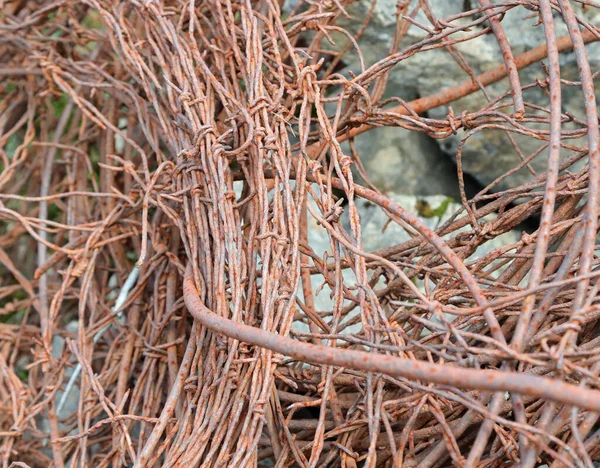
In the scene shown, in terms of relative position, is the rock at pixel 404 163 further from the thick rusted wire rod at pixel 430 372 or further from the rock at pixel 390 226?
the thick rusted wire rod at pixel 430 372

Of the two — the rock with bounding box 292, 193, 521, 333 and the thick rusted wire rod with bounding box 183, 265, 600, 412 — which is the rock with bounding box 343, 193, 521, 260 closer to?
the rock with bounding box 292, 193, 521, 333

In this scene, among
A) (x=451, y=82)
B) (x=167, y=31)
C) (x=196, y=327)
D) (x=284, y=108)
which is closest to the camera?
(x=196, y=327)

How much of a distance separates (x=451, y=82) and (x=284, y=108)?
96cm

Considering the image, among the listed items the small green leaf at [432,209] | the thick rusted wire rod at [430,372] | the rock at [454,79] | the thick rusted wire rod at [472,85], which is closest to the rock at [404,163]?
the rock at [454,79]

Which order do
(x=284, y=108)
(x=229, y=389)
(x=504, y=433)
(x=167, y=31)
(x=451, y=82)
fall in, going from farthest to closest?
(x=451, y=82) → (x=167, y=31) → (x=284, y=108) → (x=229, y=389) → (x=504, y=433)

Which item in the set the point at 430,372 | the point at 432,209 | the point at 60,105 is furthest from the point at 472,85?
the point at 60,105

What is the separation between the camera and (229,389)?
1.04 m

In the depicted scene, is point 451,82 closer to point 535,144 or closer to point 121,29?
point 535,144

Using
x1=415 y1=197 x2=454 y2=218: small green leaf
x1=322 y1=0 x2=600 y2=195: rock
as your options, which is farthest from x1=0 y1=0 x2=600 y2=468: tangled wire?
x1=415 y1=197 x2=454 y2=218: small green leaf

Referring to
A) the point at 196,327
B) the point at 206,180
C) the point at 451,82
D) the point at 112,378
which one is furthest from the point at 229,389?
the point at 451,82

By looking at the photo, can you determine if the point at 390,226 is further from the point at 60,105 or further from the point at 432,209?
the point at 60,105

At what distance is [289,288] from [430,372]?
402 mm

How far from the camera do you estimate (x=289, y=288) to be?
1072 mm

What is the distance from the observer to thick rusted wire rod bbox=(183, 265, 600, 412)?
65 cm
